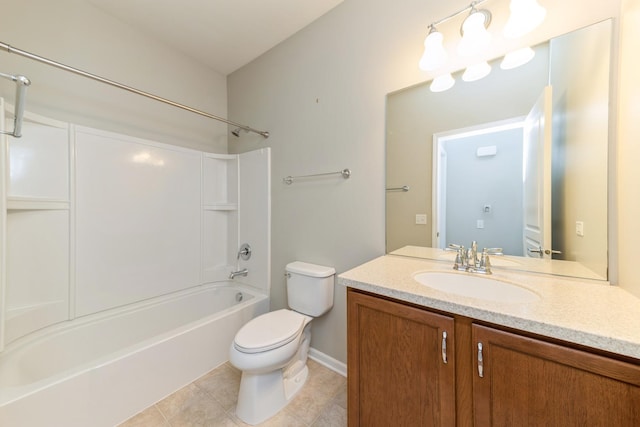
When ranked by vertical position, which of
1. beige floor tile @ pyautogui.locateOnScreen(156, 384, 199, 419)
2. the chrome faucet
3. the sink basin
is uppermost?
the chrome faucet

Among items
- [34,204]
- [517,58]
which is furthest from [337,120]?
[34,204]

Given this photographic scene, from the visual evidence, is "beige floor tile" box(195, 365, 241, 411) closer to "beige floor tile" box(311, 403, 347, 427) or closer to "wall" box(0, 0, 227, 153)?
"beige floor tile" box(311, 403, 347, 427)

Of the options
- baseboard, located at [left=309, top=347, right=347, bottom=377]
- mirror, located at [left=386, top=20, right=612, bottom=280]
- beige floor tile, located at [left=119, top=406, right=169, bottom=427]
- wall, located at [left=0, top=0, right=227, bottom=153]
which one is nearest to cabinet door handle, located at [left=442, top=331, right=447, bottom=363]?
mirror, located at [left=386, top=20, right=612, bottom=280]

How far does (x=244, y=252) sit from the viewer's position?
2.29 m

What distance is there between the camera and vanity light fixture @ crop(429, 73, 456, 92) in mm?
1251

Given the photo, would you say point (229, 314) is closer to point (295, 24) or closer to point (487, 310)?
point (487, 310)

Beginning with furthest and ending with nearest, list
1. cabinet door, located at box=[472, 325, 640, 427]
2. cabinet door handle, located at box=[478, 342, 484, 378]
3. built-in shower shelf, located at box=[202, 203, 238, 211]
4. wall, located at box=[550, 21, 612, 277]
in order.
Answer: built-in shower shelf, located at box=[202, 203, 238, 211]
wall, located at box=[550, 21, 612, 277]
cabinet door handle, located at box=[478, 342, 484, 378]
cabinet door, located at box=[472, 325, 640, 427]

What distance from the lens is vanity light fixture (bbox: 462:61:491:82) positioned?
1.15 metres

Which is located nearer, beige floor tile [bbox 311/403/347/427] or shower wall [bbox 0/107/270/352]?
beige floor tile [bbox 311/403/347/427]

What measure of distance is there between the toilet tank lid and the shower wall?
0.44 m

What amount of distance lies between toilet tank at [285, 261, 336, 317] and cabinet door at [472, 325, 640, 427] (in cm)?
102

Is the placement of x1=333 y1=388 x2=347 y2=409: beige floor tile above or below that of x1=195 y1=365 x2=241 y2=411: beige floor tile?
below

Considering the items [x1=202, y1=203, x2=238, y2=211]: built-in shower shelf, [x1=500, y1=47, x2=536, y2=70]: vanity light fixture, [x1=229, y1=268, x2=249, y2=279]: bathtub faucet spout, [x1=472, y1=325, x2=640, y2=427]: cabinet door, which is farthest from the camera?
[x1=202, y1=203, x2=238, y2=211]: built-in shower shelf

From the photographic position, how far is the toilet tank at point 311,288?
165cm
